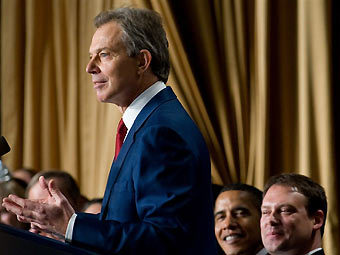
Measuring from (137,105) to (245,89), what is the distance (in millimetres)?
2213

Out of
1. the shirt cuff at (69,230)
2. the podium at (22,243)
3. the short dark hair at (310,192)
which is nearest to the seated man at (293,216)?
the short dark hair at (310,192)

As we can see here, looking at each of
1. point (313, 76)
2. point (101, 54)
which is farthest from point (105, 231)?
point (313, 76)

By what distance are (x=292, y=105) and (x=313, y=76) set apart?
0.21 metres

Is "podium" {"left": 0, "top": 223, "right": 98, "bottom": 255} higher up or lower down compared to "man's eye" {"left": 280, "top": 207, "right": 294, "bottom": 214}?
higher up

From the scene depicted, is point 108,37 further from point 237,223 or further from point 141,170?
point 237,223

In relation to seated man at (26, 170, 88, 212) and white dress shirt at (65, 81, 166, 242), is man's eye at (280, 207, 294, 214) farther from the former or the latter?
white dress shirt at (65, 81, 166, 242)

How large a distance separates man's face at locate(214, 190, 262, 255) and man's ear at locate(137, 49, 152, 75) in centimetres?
166

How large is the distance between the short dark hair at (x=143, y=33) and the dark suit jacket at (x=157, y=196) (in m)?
0.18

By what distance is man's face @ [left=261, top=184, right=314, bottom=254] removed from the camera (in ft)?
10.3

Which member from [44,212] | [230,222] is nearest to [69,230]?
[44,212]

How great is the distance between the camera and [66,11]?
17.4ft

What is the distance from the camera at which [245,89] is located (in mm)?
4191

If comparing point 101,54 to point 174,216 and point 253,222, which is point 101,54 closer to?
point 174,216

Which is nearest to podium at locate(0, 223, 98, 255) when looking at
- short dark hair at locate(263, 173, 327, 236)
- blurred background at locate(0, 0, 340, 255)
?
short dark hair at locate(263, 173, 327, 236)
